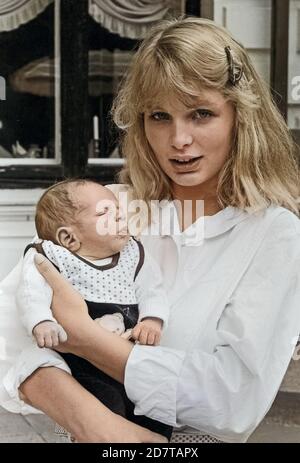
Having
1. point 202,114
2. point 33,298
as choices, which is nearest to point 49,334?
point 33,298

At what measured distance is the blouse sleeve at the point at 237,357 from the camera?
1.67 m

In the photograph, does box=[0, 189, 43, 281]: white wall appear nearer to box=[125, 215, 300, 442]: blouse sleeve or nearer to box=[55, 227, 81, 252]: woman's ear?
box=[55, 227, 81, 252]: woman's ear

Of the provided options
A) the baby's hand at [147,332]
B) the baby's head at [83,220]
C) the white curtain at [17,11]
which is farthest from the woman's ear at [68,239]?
the white curtain at [17,11]

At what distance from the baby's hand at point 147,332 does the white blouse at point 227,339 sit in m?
0.02

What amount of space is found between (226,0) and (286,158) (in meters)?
0.50

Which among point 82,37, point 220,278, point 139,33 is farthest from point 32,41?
point 220,278

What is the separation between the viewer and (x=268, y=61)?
2043 millimetres

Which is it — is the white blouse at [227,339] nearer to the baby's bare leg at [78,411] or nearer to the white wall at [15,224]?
the baby's bare leg at [78,411]

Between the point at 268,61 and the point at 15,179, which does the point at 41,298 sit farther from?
the point at 268,61

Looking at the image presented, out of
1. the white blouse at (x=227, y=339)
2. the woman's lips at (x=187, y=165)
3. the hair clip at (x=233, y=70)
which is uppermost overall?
the hair clip at (x=233, y=70)

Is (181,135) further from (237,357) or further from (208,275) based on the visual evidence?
(237,357)

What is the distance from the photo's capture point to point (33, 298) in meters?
1.72

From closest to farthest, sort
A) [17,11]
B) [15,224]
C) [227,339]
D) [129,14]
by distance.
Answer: [227,339]
[15,224]
[17,11]
[129,14]

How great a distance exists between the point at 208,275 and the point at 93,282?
10.7 inches
